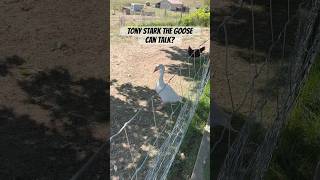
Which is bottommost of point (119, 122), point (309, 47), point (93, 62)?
point (119, 122)

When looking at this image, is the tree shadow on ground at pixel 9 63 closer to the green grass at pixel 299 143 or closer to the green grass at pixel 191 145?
the green grass at pixel 191 145

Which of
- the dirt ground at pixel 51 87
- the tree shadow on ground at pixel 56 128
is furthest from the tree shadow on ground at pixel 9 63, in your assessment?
the tree shadow on ground at pixel 56 128

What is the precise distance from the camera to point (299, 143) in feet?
6.63

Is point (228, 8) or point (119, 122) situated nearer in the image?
point (119, 122)

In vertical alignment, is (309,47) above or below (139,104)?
above

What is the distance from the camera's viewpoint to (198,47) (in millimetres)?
6344

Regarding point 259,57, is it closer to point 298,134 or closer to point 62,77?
point 62,77

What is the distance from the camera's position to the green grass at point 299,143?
2.04m

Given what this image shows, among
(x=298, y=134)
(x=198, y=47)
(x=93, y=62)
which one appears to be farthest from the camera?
(x=198, y=47)

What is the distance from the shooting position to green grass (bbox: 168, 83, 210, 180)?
4.07m

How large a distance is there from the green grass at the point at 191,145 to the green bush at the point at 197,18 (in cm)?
187

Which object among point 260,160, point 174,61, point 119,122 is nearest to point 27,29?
point 174,61

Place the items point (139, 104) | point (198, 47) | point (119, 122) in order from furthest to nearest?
point (198, 47) < point (139, 104) < point (119, 122)

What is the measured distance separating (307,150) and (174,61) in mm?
3961
